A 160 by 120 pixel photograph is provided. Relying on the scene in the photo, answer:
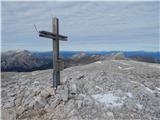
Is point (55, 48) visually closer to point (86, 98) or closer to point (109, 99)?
point (86, 98)

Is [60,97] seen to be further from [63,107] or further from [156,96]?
[156,96]

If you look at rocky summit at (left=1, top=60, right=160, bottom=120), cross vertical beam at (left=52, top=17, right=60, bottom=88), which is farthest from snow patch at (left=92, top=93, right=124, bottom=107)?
cross vertical beam at (left=52, top=17, right=60, bottom=88)

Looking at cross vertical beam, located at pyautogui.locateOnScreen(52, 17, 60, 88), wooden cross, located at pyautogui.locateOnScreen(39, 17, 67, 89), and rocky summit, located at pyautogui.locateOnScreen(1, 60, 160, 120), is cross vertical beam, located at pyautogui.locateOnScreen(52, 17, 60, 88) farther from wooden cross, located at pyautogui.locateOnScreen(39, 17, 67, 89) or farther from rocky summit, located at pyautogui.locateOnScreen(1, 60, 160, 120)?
rocky summit, located at pyautogui.locateOnScreen(1, 60, 160, 120)

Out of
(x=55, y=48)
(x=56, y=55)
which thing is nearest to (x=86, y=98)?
(x=56, y=55)

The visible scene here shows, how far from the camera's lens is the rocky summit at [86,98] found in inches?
416

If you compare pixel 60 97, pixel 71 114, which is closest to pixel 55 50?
pixel 60 97

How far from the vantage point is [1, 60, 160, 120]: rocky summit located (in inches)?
416

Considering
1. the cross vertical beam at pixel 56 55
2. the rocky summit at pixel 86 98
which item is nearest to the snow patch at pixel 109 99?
the rocky summit at pixel 86 98

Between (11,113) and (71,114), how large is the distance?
244 centimetres

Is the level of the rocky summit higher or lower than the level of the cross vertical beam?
lower

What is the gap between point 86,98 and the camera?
1138 cm

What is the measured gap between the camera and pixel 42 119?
10594mm

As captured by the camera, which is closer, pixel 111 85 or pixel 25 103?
pixel 25 103

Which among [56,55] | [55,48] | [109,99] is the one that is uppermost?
[55,48]
